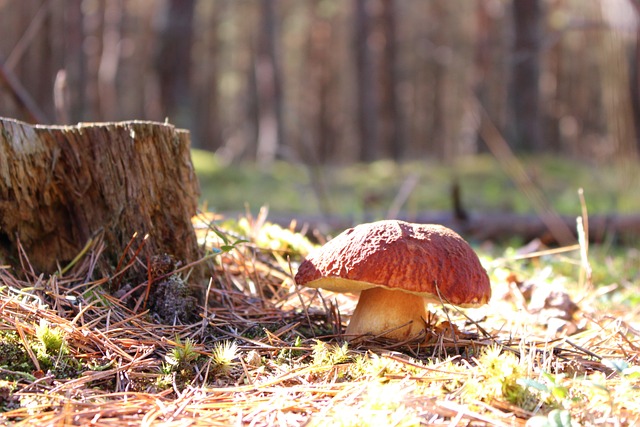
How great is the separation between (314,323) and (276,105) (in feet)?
51.5

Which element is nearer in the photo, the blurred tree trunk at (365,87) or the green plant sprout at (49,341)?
the green plant sprout at (49,341)

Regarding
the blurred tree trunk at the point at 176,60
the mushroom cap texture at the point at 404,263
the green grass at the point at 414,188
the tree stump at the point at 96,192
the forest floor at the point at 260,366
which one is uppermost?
the blurred tree trunk at the point at 176,60

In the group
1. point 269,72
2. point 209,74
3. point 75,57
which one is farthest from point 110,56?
point 209,74

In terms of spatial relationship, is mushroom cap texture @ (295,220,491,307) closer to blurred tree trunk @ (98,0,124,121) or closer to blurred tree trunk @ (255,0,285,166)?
blurred tree trunk @ (98,0,124,121)

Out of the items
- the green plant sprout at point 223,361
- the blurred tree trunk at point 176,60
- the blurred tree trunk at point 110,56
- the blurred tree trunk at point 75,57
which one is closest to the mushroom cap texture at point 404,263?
the green plant sprout at point 223,361

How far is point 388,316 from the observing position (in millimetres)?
2094

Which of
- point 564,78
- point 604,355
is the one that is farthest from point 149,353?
point 564,78

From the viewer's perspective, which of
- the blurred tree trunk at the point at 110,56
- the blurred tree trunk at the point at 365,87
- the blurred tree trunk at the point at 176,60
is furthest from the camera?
the blurred tree trunk at the point at 365,87

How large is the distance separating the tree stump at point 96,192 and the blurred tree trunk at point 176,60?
29.7 ft

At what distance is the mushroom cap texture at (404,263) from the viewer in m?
1.87

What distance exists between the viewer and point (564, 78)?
31297 millimetres

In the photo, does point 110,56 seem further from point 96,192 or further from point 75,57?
point 96,192

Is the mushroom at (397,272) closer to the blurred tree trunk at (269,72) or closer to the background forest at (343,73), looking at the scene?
the background forest at (343,73)

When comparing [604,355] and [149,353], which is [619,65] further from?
[149,353]
